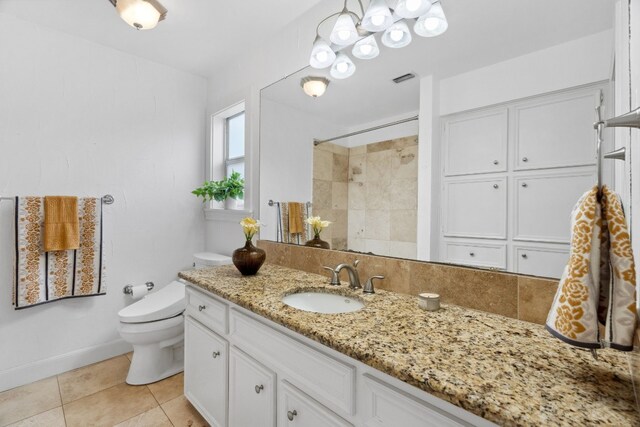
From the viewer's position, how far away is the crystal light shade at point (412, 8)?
3.95 ft

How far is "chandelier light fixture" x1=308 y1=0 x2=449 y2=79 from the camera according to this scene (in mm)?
1200

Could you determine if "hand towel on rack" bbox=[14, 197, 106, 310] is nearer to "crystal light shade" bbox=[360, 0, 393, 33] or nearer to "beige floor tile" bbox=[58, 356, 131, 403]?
"beige floor tile" bbox=[58, 356, 131, 403]

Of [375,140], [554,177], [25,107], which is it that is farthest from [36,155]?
[554,177]

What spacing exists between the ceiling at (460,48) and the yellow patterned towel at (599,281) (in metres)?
0.65

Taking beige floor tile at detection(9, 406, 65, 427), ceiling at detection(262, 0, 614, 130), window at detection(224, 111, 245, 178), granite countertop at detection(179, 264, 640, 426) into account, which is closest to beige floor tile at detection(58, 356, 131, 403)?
beige floor tile at detection(9, 406, 65, 427)

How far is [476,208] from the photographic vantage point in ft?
3.51

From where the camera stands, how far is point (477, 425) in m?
0.60

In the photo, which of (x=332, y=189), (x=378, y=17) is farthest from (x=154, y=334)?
(x=378, y=17)

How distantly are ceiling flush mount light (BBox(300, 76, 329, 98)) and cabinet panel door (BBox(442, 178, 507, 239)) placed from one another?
96 cm

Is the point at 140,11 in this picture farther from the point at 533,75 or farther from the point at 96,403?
the point at 96,403

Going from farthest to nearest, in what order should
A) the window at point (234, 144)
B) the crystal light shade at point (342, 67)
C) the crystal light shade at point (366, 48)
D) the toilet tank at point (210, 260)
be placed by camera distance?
the window at point (234, 144), the toilet tank at point (210, 260), the crystal light shade at point (342, 67), the crystal light shade at point (366, 48)

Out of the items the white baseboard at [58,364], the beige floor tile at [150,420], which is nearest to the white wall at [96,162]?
the white baseboard at [58,364]

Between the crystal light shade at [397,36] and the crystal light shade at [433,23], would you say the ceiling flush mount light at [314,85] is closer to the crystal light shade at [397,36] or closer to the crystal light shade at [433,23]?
the crystal light shade at [397,36]

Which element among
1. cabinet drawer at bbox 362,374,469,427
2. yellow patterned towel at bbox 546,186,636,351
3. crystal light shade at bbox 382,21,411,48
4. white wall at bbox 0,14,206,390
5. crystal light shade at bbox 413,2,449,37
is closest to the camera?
yellow patterned towel at bbox 546,186,636,351
